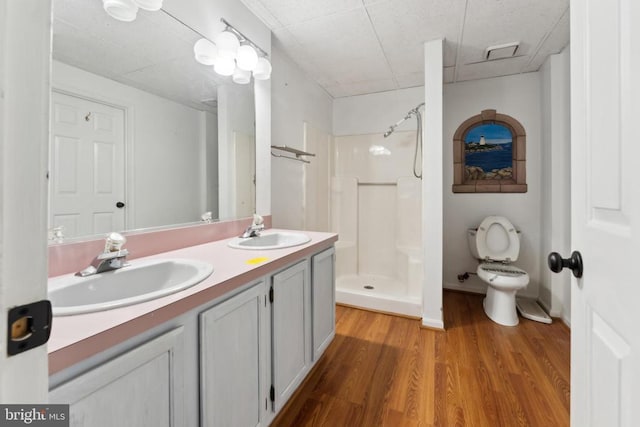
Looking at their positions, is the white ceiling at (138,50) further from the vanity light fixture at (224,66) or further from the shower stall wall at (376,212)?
the shower stall wall at (376,212)

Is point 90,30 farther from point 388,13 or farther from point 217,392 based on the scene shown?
point 388,13

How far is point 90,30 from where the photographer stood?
1.03 m

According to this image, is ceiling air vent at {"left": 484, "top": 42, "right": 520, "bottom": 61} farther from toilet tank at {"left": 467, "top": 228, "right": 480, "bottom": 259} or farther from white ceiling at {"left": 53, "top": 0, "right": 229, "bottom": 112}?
white ceiling at {"left": 53, "top": 0, "right": 229, "bottom": 112}

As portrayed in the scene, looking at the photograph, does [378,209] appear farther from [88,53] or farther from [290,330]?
[88,53]

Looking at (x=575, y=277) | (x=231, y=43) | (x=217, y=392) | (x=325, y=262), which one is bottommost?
(x=217, y=392)

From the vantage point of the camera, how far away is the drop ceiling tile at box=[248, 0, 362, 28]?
5.64 feet

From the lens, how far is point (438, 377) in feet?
5.38

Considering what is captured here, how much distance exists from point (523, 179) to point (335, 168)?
206 centimetres

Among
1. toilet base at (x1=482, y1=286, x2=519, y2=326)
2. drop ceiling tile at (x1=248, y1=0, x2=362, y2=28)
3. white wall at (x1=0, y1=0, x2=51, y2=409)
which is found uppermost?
drop ceiling tile at (x1=248, y1=0, x2=362, y2=28)

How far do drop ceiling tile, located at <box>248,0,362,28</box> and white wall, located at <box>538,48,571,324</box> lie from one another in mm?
1971

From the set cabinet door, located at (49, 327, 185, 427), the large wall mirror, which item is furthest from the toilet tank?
cabinet door, located at (49, 327, 185, 427)

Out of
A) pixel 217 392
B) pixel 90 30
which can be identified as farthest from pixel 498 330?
pixel 90 30

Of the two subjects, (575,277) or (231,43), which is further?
(231,43)

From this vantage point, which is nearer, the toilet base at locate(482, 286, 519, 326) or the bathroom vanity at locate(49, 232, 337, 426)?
the bathroom vanity at locate(49, 232, 337, 426)
